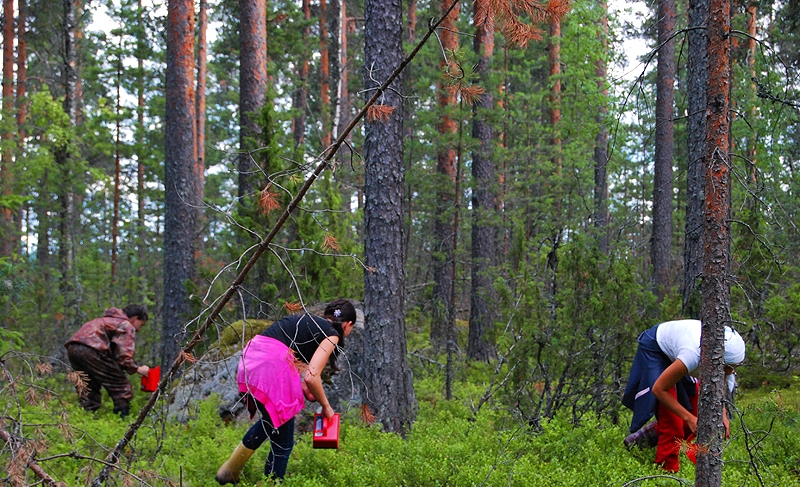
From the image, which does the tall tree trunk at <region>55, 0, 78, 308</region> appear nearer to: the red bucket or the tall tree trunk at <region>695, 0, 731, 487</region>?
the red bucket

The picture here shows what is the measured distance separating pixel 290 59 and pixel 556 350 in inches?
478

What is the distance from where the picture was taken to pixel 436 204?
39.1 feet

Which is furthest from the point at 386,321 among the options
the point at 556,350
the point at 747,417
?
the point at 747,417

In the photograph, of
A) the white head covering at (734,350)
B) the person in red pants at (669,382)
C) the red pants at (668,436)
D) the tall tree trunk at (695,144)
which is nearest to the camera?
the white head covering at (734,350)

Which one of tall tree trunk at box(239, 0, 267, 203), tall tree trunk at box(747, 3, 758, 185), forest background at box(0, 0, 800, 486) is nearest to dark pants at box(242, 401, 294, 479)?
forest background at box(0, 0, 800, 486)

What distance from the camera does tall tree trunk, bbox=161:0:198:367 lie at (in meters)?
10.1

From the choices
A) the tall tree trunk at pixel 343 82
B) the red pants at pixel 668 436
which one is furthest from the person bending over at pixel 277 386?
the tall tree trunk at pixel 343 82

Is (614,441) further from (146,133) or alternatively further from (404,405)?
(146,133)

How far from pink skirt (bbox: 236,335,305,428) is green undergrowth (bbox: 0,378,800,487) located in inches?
20.4

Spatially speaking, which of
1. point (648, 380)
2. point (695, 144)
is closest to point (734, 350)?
point (648, 380)

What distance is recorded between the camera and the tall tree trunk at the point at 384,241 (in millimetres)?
6215

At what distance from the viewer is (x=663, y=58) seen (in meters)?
14.8

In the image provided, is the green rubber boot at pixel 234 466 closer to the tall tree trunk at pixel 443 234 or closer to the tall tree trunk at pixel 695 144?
the tall tree trunk at pixel 695 144

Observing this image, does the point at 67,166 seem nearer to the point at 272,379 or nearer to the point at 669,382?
the point at 272,379
